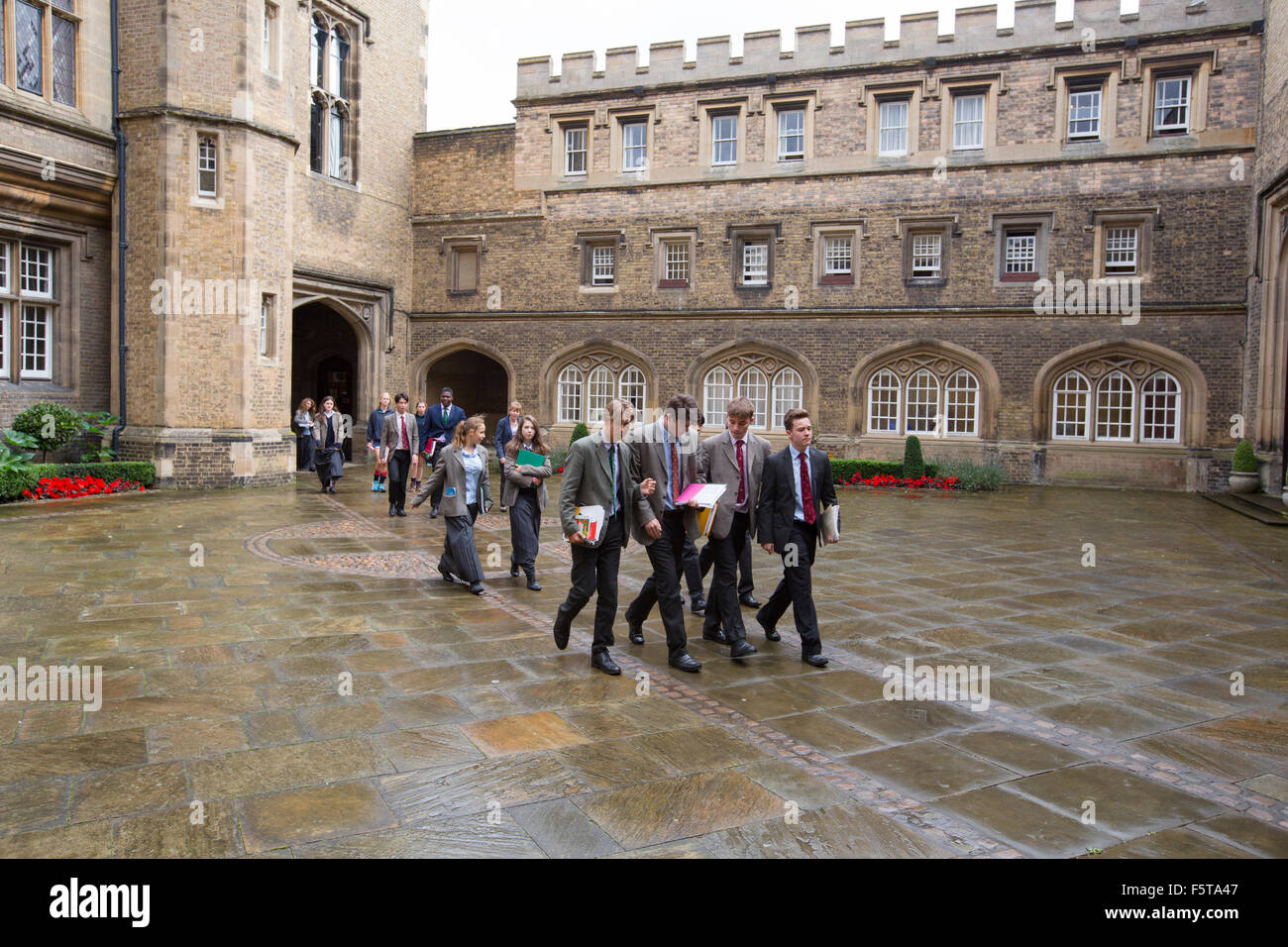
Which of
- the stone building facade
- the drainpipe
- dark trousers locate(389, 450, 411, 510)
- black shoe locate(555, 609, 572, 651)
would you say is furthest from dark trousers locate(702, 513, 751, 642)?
the drainpipe

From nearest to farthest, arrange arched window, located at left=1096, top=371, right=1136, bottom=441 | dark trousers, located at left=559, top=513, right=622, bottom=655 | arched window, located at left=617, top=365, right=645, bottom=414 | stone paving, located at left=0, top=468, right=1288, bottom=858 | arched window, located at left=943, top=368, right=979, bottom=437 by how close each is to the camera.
A: stone paving, located at left=0, top=468, right=1288, bottom=858 → dark trousers, located at left=559, top=513, right=622, bottom=655 → arched window, located at left=1096, top=371, right=1136, bottom=441 → arched window, located at left=943, top=368, right=979, bottom=437 → arched window, located at left=617, top=365, right=645, bottom=414

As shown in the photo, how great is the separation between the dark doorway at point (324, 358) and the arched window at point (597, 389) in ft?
20.4

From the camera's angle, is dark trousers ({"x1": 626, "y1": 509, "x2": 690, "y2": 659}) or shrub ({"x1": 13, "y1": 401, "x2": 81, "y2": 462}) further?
shrub ({"x1": 13, "y1": 401, "x2": 81, "y2": 462})

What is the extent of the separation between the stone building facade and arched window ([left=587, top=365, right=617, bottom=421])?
10 centimetres

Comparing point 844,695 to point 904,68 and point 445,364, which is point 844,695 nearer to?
point 904,68

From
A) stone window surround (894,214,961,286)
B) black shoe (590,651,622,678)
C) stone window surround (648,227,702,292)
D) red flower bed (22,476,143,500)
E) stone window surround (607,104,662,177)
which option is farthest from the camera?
stone window surround (607,104,662,177)

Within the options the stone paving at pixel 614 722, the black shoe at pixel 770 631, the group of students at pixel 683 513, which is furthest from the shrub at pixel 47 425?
the black shoe at pixel 770 631

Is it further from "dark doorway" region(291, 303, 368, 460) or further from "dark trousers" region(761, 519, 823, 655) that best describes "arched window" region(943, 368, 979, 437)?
"dark trousers" region(761, 519, 823, 655)

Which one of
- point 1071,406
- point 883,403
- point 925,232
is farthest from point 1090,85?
point 883,403

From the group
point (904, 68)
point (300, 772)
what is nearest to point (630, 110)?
point (904, 68)

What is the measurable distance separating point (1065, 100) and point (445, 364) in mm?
16976

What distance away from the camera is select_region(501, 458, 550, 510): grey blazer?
28.2 ft

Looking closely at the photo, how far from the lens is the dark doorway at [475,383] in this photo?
26359 mm

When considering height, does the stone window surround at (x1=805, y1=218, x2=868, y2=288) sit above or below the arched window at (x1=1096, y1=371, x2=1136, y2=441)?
above
